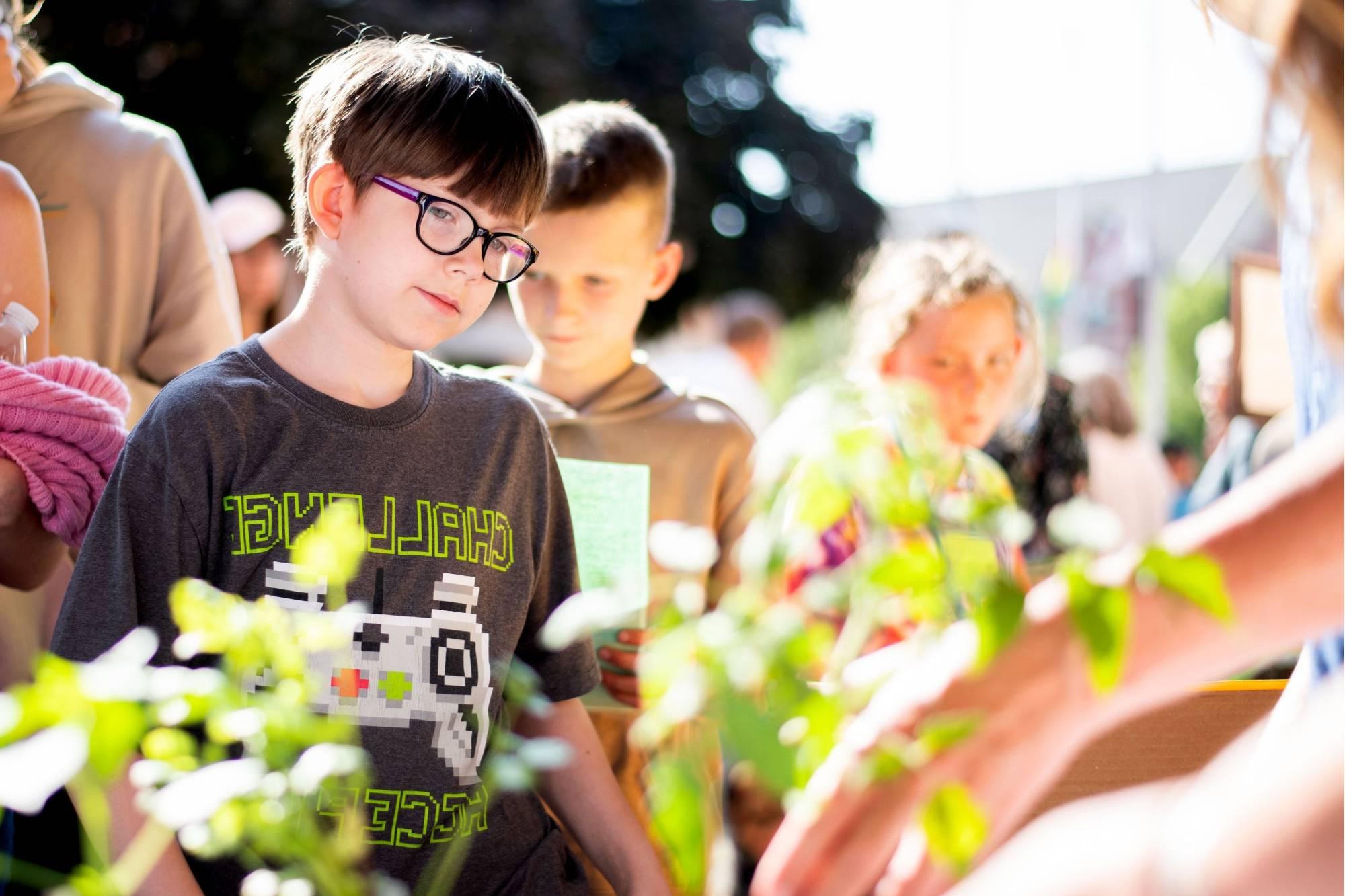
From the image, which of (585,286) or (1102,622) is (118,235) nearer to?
(585,286)

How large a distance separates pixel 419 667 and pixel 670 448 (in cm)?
85

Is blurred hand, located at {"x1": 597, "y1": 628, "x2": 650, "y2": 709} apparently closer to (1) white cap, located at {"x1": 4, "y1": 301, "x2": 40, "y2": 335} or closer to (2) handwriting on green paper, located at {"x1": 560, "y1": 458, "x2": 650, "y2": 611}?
(2) handwriting on green paper, located at {"x1": 560, "y1": 458, "x2": 650, "y2": 611}

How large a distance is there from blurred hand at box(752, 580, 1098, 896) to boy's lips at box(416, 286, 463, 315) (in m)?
0.92

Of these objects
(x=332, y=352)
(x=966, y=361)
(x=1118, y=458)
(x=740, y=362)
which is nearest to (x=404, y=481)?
(x=332, y=352)

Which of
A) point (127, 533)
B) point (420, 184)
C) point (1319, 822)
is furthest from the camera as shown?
point (420, 184)

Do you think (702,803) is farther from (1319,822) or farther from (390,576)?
(390,576)

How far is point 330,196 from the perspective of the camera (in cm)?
145

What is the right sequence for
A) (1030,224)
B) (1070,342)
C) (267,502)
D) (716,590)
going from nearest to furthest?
1. (267,502)
2. (716,590)
3. (1070,342)
4. (1030,224)

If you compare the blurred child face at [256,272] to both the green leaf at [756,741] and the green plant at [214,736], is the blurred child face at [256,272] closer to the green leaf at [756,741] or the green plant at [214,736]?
the green plant at [214,736]

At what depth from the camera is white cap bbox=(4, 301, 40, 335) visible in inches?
62.2

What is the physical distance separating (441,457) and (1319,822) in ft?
3.67

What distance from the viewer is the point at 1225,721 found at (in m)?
1.44

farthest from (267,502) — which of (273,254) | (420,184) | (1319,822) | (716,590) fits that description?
(273,254)

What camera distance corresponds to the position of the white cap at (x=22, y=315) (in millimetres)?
1579
